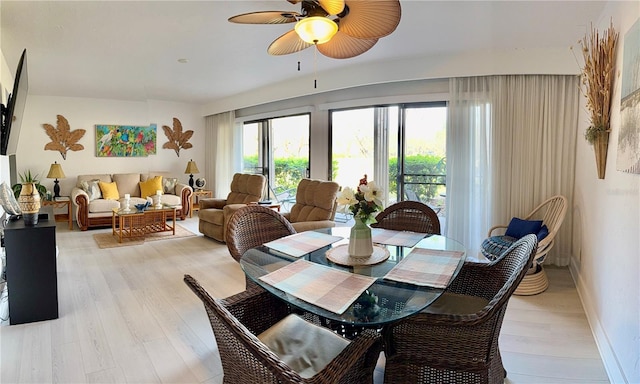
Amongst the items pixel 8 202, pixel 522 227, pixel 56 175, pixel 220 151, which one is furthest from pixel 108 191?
pixel 522 227

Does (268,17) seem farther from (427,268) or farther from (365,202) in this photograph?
(427,268)

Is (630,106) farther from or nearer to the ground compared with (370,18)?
nearer to the ground

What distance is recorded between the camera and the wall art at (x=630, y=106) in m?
1.83

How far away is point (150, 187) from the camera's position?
23.1 ft

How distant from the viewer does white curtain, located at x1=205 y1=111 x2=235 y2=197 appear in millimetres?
7609

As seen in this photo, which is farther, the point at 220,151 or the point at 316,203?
the point at 220,151

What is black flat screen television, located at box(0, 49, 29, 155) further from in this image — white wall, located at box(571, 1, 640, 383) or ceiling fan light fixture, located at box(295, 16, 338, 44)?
white wall, located at box(571, 1, 640, 383)

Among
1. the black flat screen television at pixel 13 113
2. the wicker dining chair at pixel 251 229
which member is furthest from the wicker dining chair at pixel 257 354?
the black flat screen television at pixel 13 113

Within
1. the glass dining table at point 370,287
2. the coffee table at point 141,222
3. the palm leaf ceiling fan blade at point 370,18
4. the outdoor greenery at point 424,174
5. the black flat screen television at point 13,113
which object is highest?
the palm leaf ceiling fan blade at point 370,18

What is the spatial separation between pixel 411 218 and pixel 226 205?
3502 millimetres

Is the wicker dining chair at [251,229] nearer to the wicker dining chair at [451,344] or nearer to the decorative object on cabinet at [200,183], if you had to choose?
the wicker dining chair at [451,344]

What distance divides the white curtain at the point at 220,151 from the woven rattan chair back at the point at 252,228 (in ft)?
17.8

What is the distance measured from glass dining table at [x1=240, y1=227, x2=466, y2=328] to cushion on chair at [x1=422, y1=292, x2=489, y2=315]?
0.70ft

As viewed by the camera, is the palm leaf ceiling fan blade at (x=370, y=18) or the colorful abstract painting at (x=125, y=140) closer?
the palm leaf ceiling fan blade at (x=370, y=18)
